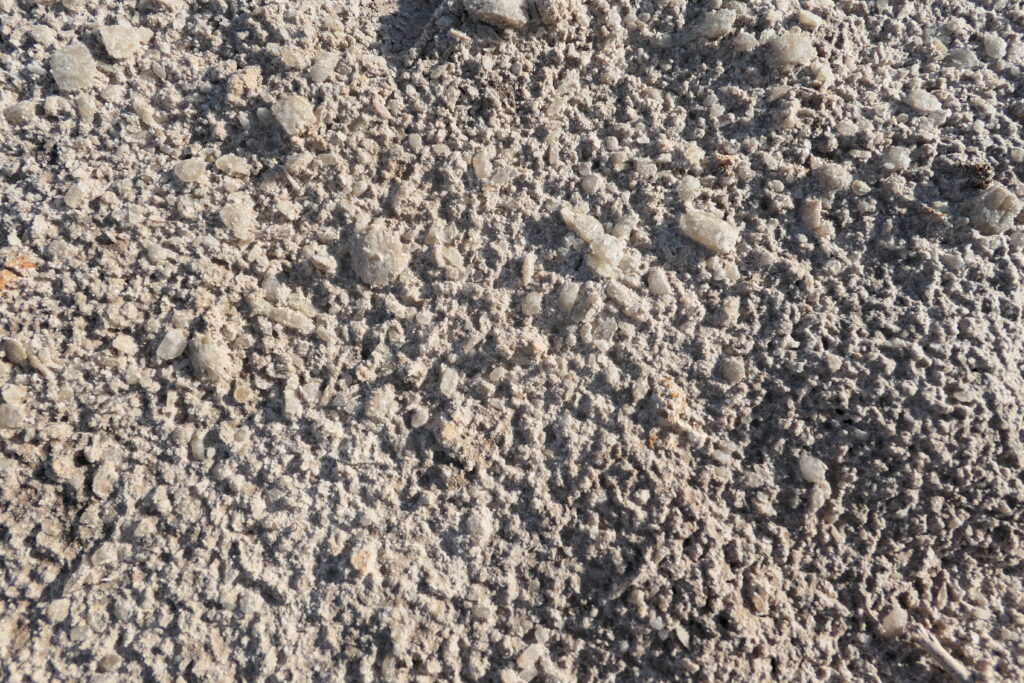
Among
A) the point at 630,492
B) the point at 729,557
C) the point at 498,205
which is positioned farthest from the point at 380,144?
the point at 729,557

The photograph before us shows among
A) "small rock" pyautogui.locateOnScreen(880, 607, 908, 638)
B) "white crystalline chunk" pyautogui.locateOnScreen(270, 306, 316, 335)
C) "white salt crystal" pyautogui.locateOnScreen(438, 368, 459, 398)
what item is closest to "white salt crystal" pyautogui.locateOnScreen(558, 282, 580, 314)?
"white salt crystal" pyautogui.locateOnScreen(438, 368, 459, 398)

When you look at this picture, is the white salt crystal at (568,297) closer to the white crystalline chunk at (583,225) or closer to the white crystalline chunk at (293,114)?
the white crystalline chunk at (583,225)

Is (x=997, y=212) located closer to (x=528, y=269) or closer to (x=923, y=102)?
(x=923, y=102)

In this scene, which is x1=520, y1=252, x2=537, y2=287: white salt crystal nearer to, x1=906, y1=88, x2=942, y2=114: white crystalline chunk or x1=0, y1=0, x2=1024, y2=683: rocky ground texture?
x1=0, y1=0, x2=1024, y2=683: rocky ground texture

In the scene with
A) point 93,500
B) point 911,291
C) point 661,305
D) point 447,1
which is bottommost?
point 93,500

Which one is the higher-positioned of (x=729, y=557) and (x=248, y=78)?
(x=248, y=78)

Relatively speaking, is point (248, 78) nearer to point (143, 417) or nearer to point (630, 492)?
point (143, 417)

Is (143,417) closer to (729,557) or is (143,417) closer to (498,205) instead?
(498,205)

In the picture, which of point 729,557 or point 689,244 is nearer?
point 729,557
